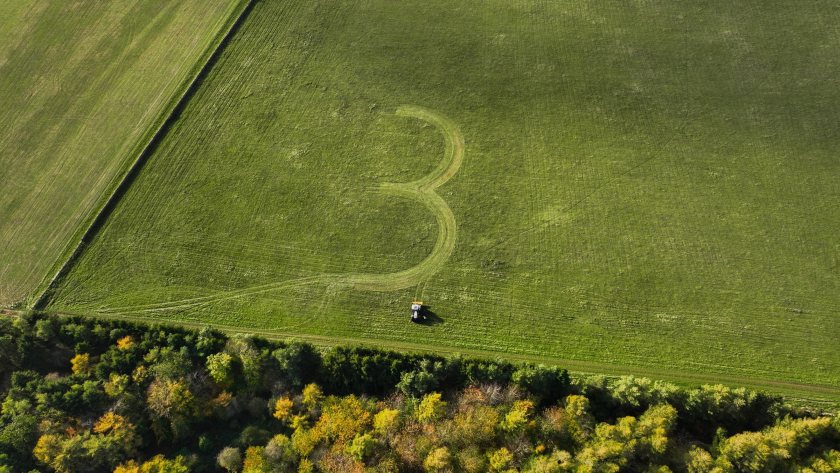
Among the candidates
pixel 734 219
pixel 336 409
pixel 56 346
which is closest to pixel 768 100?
pixel 734 219

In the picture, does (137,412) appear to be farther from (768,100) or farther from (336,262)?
(768,100)

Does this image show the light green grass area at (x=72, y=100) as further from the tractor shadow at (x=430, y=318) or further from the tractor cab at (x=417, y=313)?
the tractor shadow at (x=430, y=318)

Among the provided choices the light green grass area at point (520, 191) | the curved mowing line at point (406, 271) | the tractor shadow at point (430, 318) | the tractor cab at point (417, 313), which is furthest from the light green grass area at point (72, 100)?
the tractor shadow at point (430, 318)

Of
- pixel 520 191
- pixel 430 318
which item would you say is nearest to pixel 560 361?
pixel 430 318

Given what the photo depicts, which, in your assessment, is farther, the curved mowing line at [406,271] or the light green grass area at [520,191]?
the curved mowing line at [406,271]

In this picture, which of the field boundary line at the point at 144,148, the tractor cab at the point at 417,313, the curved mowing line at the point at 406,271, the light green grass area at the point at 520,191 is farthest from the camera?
the field boundary line at the point at 144,148

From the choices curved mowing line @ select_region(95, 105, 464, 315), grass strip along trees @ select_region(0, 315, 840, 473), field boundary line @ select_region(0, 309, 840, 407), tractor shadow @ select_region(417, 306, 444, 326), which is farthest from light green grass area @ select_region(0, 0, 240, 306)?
tractor shadow @ select_region(417, 306, 444, 326)
